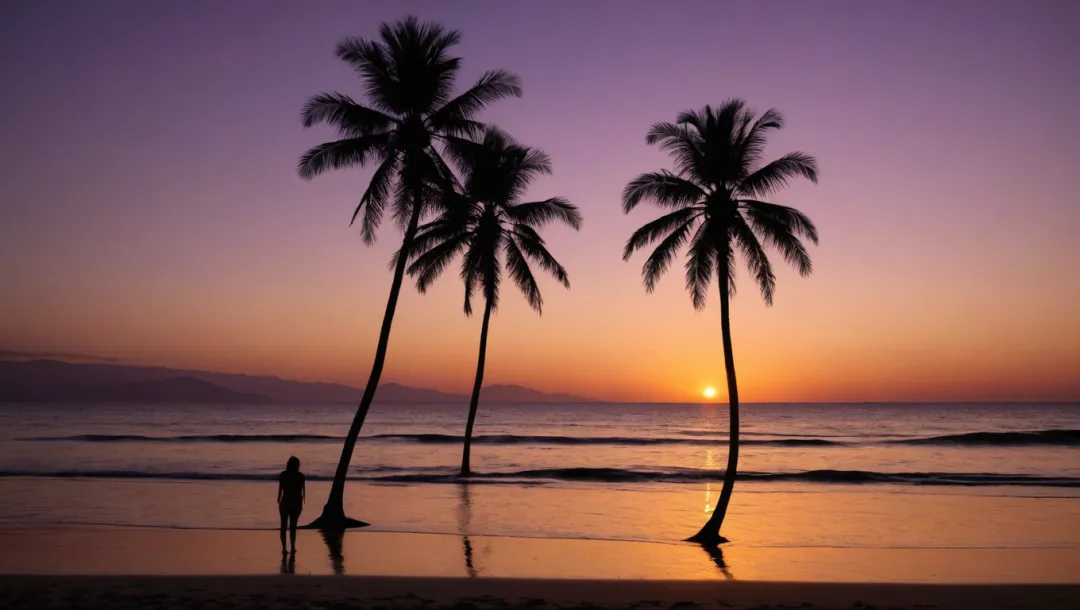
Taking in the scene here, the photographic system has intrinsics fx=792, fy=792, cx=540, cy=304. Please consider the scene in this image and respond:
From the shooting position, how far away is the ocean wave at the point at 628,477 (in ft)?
113

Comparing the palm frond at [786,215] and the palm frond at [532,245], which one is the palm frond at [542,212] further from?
the palm frond at [786,215]

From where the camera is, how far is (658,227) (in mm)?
19609

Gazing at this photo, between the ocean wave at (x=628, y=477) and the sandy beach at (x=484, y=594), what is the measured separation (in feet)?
68.0

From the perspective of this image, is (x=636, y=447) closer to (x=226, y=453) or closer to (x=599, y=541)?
(x=226, y=453)

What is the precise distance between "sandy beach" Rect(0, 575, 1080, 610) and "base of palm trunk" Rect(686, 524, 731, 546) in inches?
183

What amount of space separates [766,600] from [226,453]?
44930 mm

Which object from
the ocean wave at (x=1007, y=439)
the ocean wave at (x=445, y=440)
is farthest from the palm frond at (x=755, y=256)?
the ocean wave at (x=1007, y=439)

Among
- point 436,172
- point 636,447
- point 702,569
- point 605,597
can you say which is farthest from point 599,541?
point 636,447

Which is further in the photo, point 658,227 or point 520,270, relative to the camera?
point 520,270

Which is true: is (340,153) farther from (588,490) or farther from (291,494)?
(588,490)

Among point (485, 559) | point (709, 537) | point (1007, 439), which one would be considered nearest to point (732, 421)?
point (709, 537)

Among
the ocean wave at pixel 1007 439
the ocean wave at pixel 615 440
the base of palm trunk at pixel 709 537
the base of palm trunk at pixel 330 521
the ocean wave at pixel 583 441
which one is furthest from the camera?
the ocean wave at pixel 583 441

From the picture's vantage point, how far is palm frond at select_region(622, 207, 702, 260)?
19.3 metres

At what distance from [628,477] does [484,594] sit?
27129mm
